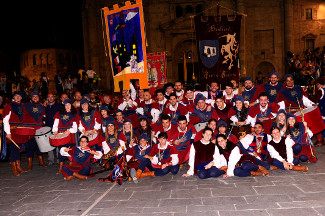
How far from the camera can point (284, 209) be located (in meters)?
3.94

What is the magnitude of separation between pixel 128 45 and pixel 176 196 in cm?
370

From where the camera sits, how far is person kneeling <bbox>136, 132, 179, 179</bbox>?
243 inches

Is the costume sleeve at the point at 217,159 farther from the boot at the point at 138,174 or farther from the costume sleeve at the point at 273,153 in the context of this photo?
the boot at the point at 138,174

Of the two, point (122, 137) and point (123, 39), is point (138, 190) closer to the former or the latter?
point (122, 137)

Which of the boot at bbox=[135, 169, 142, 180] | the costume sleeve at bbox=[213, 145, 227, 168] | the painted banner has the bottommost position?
the boot at bbox=[135, 169, 142, 180]

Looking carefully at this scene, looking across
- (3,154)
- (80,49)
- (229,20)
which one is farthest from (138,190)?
(80,49)

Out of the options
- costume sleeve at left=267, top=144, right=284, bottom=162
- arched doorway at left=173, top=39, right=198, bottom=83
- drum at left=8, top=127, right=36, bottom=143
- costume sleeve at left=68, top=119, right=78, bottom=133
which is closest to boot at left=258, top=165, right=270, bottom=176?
costume sleeve at left=267, top=144, right=284, bottom=162

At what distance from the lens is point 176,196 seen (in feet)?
15.6

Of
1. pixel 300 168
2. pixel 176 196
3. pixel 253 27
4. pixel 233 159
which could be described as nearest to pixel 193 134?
pixel 233 159

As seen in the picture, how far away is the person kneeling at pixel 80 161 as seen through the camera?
6234mm

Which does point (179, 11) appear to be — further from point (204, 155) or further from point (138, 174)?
point (138, 174)

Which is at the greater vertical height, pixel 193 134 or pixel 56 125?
pixel 56 125

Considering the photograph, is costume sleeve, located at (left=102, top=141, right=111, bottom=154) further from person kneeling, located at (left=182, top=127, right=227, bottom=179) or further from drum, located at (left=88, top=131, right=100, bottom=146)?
person kneeling, located at (left=182, top=127, right=227, bottom=179)

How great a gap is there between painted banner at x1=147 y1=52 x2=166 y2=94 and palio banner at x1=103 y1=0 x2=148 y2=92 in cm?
665
